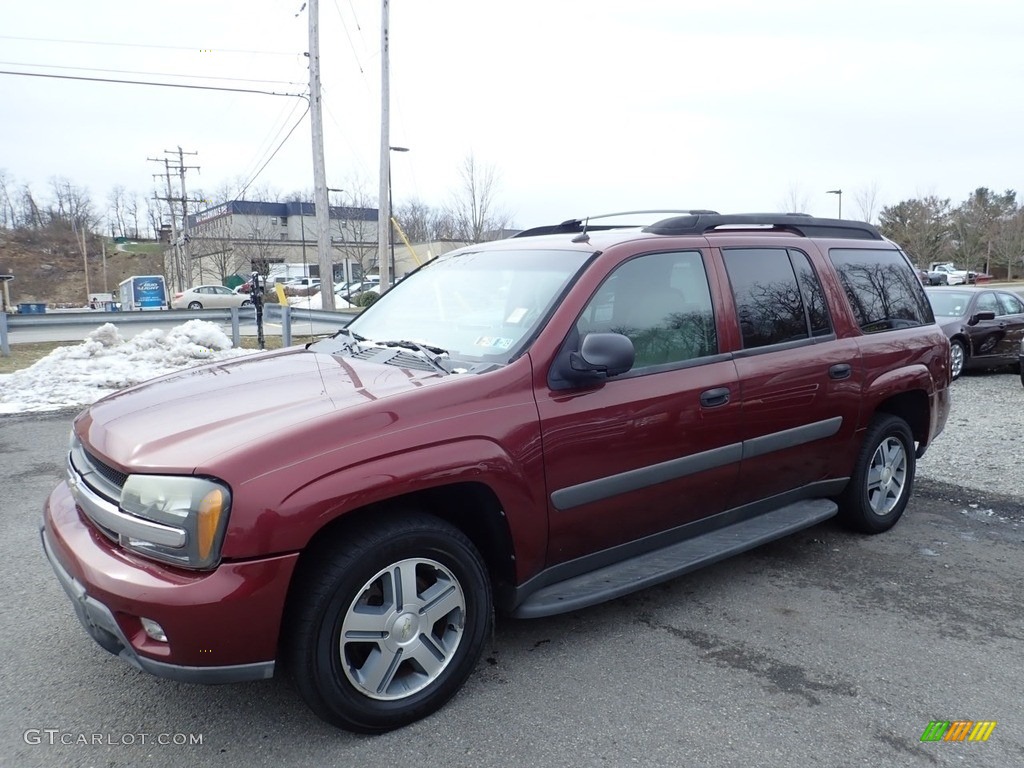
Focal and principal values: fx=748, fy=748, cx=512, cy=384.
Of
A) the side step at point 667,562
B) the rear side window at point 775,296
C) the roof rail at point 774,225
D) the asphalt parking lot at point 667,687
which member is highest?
the roof rail at point 774,225

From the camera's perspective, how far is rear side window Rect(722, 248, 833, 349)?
3873 mm

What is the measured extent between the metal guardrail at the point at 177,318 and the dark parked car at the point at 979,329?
32.6 feet

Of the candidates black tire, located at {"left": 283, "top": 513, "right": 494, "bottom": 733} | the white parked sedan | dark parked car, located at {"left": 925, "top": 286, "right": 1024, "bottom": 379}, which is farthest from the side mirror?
the white parked sedan

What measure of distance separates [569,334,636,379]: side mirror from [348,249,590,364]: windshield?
27cm

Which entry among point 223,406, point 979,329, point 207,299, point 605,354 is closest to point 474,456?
point 605,354

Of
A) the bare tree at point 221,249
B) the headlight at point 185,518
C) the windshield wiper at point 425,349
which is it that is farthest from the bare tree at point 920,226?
the headlight at point 185,518

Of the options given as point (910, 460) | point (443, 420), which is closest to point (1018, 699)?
point (910, 460)

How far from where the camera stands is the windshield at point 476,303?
329 centimetres

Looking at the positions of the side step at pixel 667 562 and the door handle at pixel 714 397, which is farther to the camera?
the door handle at pixel 714 397

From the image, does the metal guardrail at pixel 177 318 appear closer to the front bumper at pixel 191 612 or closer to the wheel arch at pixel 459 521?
the wheel arch at pixel 459 521

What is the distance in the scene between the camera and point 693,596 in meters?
3.91

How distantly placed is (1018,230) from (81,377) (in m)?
67.3

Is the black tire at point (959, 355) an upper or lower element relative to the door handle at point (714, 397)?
lower

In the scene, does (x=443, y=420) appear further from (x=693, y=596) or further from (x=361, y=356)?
(x=693, y=596)
